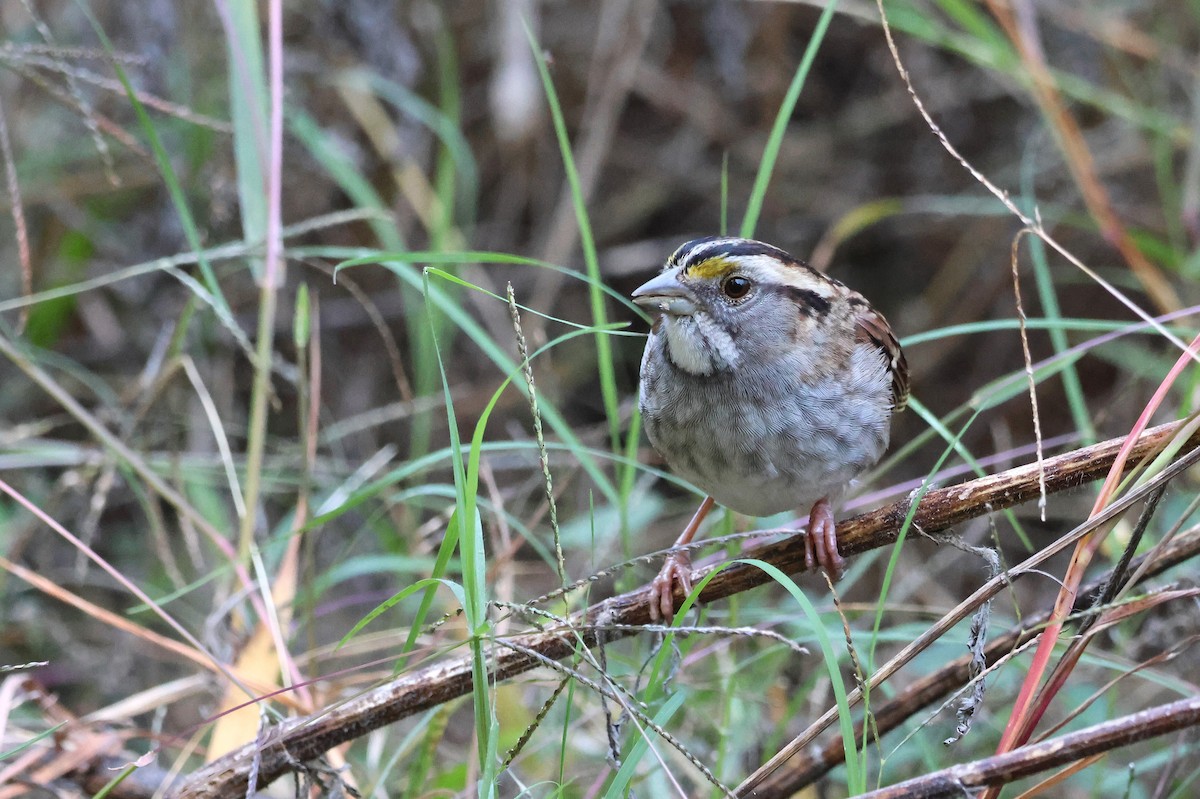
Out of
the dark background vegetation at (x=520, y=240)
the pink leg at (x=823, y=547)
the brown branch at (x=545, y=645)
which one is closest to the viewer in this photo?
the brown branch at (x=545, y=645)

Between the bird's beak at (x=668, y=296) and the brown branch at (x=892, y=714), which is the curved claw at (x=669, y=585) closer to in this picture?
the brown branch at (x=892, y=714)

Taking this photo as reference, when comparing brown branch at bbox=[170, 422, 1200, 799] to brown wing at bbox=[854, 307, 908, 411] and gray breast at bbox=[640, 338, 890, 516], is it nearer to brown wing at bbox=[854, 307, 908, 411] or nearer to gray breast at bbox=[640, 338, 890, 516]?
gray breast at bbox=[640, 338, 890, 516]

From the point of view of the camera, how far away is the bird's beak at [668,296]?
8.48 ft

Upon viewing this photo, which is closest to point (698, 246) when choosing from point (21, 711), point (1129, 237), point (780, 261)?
point (780, 261)

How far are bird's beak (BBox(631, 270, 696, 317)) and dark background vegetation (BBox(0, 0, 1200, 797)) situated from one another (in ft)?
2.70

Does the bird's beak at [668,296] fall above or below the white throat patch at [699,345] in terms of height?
above

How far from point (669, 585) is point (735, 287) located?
69 cm

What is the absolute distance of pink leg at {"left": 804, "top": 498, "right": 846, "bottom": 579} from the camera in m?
2.40

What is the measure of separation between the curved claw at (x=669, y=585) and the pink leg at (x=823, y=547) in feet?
0.88

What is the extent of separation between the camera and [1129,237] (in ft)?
13.0

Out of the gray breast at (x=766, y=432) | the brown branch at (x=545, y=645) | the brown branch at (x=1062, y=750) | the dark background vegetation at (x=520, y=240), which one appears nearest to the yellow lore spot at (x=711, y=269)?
the gray breast at (x=766, y=432)

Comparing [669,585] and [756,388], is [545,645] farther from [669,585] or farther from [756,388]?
[756,388]

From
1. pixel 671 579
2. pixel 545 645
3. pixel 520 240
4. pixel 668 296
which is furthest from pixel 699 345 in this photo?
pixel 520 240

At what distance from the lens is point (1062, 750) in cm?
162
